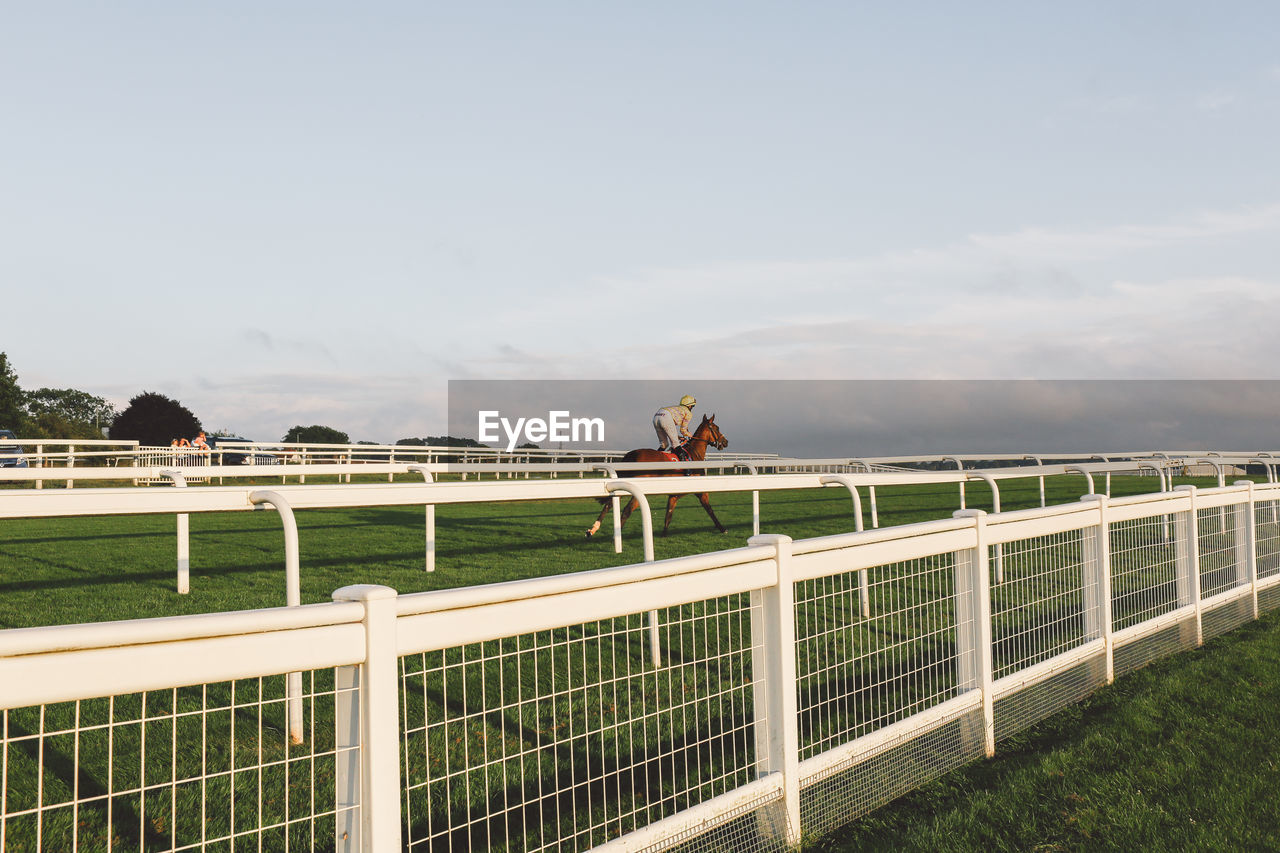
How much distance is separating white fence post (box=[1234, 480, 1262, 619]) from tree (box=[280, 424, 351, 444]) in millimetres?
71982

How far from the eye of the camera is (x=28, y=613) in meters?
5.96

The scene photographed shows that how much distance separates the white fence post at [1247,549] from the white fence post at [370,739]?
23.2ft

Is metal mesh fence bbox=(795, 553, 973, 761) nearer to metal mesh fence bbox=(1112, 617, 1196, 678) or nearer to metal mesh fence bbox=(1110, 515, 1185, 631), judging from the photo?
metal mesh fence bbox=(1112, 617, 1196, 678)

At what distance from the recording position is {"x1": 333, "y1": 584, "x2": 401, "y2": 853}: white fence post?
193cm

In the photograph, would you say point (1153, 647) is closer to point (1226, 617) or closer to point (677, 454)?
point (1226, 617)

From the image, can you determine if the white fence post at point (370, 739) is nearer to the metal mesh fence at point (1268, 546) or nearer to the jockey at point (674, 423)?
the metal mesh fence at point (1268, 546)

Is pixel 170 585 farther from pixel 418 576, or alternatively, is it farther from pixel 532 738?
pixel 532 738

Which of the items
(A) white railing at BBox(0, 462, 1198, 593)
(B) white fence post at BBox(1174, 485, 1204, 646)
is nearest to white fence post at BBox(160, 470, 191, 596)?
(A) white railing at BBox(0, 462, 1198, 593)

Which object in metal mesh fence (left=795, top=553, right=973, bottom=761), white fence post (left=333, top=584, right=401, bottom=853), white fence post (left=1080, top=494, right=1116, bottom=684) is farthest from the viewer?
white fence post (left=1080, top=494, right=1116, bottom=684)

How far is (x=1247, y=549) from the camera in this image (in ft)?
23.2

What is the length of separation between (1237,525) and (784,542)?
5677 mm

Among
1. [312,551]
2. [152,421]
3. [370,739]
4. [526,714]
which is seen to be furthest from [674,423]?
[152,421]

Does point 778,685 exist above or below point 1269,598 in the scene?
above

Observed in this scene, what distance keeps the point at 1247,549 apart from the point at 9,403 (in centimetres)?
6148
